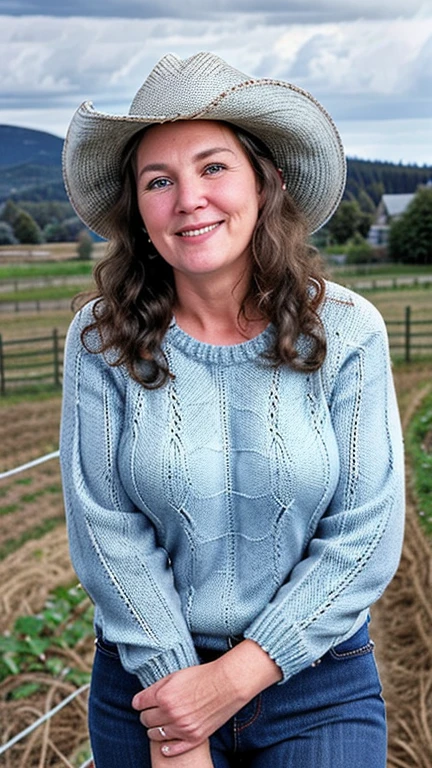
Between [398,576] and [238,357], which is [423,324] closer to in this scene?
[398,576]

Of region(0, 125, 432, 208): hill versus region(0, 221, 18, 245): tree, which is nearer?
region(0, 125, 432, 208): hill

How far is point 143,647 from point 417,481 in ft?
14.2

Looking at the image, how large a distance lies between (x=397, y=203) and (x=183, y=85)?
5039mm

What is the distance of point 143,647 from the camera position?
1.33 metres

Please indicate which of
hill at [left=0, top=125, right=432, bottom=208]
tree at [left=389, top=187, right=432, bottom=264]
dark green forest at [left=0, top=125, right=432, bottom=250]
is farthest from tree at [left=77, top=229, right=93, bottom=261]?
tree at [left=389, top=187, right=432, bottom=264]

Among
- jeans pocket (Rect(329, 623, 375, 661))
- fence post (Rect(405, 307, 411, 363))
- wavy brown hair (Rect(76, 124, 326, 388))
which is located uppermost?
wavy brown hair (Rect(76, 124, 326, 388))

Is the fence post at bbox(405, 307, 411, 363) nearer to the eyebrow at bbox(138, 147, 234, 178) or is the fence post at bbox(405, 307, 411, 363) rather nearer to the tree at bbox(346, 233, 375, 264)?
the tree at bbox(346, 233, 375, 264)

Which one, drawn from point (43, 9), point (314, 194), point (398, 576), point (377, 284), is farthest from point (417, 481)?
point (314, 194)

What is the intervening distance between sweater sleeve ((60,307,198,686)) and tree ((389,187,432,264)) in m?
4.99

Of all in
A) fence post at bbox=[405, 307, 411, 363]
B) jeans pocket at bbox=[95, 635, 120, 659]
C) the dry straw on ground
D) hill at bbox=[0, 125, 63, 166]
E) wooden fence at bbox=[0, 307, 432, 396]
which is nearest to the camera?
jeans pocket at bbox=[95, 635, 120, 659]

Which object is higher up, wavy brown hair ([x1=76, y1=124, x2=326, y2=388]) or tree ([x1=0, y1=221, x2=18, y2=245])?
wavy brown hair ([x1=76, y1=124, x2=326, y2=388])

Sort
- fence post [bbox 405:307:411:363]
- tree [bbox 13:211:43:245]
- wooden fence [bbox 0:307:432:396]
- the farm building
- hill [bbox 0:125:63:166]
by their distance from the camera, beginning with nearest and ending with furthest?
hill [bbox 0:125:63:166] < tree [bbox 13:211:43:245] < wooden fence [bbox 0:307:432:396] < the farm building < fence post [bbox 405:307:411:363]

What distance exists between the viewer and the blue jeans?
51.4 inches

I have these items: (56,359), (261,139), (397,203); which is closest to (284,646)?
(261,139)
